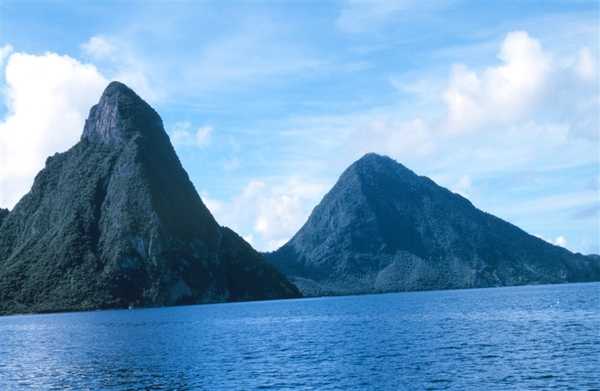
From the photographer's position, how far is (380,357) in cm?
8388

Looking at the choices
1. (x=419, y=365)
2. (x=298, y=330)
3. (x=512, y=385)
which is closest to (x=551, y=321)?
(x=298, y=330)

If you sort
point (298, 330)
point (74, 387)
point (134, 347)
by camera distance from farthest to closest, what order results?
point (298, 330)
point (134, 347)
point (74, 387)

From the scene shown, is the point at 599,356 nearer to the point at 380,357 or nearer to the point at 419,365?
the point at 419,365

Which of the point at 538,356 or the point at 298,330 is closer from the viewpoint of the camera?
the point at 538,356

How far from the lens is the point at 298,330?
131m

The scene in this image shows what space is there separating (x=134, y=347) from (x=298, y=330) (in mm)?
35046

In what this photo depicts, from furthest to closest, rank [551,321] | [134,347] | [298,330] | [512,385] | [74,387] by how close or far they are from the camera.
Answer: [298,330]
[551,321]
[134,347]
[74,387]
[512,385]

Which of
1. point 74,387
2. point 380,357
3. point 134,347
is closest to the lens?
point 74,387

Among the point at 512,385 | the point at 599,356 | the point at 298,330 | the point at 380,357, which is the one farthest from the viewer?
the point at 298,330

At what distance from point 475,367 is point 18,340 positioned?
317 ft

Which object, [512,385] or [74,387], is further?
[74,387]

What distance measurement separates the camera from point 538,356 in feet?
252

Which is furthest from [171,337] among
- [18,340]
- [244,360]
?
[244,360]

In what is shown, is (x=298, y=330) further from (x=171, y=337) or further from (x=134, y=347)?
(x=134, y=347)
